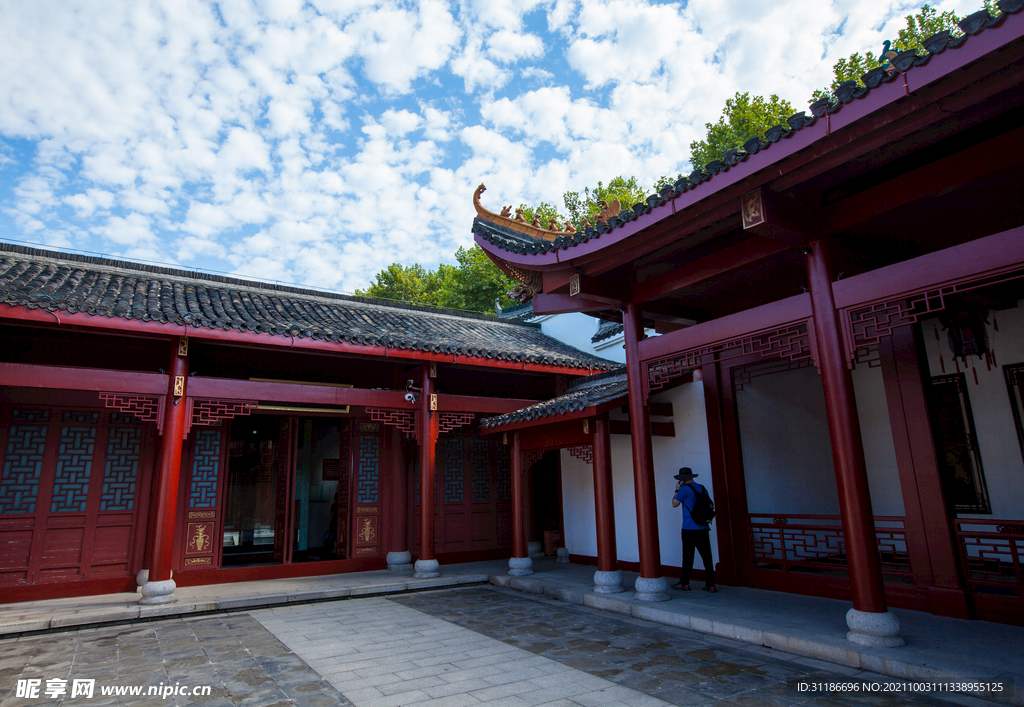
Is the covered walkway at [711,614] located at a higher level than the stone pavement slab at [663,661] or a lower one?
higher

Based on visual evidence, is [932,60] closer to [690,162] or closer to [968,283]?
[968,283]

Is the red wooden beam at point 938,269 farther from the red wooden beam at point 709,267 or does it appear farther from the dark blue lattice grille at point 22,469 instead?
the dark blue lattice grille at point 22,469

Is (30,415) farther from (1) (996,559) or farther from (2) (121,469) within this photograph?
(1) (996,559)

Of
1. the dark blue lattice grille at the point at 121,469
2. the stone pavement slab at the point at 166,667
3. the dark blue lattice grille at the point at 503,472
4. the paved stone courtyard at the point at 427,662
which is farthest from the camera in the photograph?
the dark blue lattice grille at the point at 503,472

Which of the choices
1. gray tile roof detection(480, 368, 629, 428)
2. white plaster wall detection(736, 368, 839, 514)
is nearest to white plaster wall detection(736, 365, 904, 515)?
white plaster wall detection(736, 368, 839, 514)

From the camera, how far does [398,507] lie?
28.1 ft

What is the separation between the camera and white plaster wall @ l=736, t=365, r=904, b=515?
22.1ft

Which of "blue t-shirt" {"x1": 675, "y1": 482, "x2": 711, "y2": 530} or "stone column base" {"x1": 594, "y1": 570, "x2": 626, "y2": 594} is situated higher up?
"blue t-shirt" {"x1": 675, "y1": 482, "x2": 711, "y2": 530}

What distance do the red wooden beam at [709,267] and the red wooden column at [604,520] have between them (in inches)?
59.6

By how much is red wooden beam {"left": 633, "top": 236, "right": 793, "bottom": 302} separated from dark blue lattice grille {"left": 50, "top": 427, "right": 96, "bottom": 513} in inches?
258

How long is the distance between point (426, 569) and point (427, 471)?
4.09ft

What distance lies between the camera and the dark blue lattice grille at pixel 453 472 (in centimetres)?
→ 913

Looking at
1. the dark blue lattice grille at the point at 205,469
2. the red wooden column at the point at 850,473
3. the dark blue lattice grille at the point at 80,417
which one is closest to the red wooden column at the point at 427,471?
the dark blue lattice grille at the point at 205,469

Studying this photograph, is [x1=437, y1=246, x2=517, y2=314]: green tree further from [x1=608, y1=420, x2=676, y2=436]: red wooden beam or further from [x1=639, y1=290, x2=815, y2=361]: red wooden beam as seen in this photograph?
[x1=639, y1=290, x2=815, y2=361]: red wooden beam
